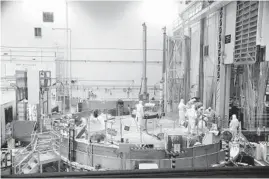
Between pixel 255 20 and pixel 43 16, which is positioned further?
pixel 43 16

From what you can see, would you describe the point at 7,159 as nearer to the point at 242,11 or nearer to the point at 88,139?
the point at 88,139

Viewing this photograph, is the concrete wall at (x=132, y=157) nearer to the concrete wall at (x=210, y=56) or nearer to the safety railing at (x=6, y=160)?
the safety railing at (x=6, y=160)

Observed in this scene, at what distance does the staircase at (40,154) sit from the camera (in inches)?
263

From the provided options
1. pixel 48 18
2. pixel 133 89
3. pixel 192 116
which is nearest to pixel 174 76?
pixel 133 89

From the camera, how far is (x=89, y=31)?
13.7 meters

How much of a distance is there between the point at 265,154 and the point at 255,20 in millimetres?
3620

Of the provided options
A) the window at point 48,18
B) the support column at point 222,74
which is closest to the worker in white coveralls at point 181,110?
the support column at point 222,74

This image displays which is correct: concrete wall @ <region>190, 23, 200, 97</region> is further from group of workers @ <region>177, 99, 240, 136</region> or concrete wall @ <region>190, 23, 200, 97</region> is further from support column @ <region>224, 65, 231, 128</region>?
group of workers @ <region>177, 99, 240, 136</region>

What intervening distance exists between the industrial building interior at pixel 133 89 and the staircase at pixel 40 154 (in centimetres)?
4

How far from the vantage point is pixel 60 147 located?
7.38 m

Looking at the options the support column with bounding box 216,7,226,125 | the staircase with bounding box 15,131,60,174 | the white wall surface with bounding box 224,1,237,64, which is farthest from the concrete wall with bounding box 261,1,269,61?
the staircase with bounding box 15,131,60,174

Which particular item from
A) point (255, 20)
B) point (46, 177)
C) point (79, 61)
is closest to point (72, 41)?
point (79, 61)

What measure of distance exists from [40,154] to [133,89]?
26.0ft

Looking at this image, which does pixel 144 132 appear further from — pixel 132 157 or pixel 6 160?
pixel 6 160
